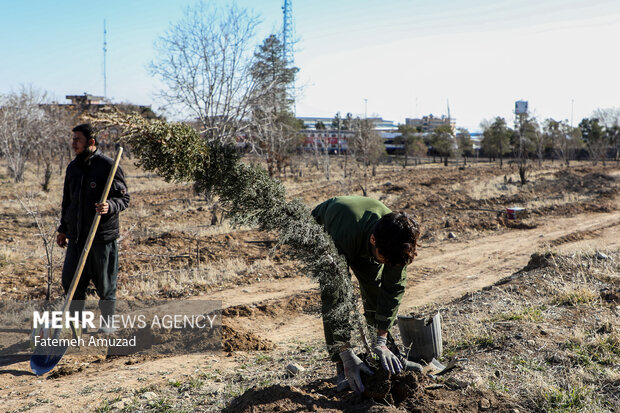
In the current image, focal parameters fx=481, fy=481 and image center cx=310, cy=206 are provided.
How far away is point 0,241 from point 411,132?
38805 millimetres

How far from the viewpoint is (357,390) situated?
108 inches

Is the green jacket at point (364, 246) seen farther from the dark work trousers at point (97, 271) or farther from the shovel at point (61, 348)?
the dark work trousers at point (97, 271)

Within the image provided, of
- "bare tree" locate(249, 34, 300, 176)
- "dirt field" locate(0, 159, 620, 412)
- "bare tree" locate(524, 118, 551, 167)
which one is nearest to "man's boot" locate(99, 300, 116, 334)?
"dirt field" locate(0, 159, 620, 412)

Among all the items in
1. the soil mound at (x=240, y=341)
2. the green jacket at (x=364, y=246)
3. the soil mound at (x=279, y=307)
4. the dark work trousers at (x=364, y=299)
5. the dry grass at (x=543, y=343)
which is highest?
the green jacket at (x=364, y=246)

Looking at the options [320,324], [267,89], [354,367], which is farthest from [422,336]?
[267,89]

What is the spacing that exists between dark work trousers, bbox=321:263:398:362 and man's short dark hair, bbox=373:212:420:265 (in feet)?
1.66

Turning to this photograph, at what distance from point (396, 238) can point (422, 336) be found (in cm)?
135

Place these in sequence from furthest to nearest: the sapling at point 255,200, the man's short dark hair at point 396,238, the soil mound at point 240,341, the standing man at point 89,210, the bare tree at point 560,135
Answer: the bare tree at point 560,135 < the soil mound at point 240,341 < the standing man at point 89,210 < the sapling at point 255,200 < the man's short dark hair at point 396,238

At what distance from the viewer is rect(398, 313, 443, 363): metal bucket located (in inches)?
134

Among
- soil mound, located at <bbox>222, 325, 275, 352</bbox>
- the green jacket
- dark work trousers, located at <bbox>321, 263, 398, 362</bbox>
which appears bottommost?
soil mound, located at <bbox>222, 325, 275, 352</bbox>

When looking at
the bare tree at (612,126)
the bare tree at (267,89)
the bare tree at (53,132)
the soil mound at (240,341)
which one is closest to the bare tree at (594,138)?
the bare tree at (612,126)

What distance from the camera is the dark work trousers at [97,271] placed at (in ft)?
13.2

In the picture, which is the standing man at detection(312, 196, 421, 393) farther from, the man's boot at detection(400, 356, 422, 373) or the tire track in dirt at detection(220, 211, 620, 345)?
the tire track in dirt at detection(220, 211, 620, 345)

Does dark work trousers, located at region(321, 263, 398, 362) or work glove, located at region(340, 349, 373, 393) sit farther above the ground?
dark work trousers, located at region(321, 263, 398, 362)
